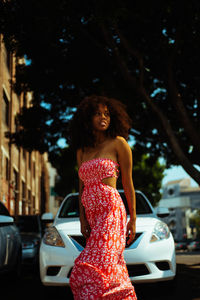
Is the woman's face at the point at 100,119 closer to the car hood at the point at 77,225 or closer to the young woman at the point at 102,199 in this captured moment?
the young woman at the point at 102,199

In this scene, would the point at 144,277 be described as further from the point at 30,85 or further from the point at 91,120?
the point at 30,85

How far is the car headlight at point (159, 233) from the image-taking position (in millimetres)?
5599

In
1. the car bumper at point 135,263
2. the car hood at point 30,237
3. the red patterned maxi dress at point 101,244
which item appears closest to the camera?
the red patterned maxi dress at point 101,244

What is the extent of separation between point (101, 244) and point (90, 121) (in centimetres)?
90

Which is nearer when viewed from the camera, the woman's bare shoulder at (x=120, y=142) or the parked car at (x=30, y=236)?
the woman's bare shoulder at (x=120, y=142)

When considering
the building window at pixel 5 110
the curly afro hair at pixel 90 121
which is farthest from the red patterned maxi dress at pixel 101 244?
the building window at pixel 5 110

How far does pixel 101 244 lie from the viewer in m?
2.71

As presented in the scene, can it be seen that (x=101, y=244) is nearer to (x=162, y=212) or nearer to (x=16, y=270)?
(x=162, y=212)

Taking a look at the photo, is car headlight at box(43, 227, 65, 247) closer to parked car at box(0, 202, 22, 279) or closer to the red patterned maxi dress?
parked car at box(0, 202, 22, 279)

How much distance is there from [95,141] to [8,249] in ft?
15.7

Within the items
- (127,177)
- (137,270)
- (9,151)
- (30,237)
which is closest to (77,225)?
(137,270)

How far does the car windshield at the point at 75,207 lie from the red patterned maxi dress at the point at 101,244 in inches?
152

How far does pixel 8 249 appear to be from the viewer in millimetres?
Result: 7285

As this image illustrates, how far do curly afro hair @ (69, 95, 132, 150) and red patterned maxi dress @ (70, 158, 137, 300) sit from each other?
244mm
